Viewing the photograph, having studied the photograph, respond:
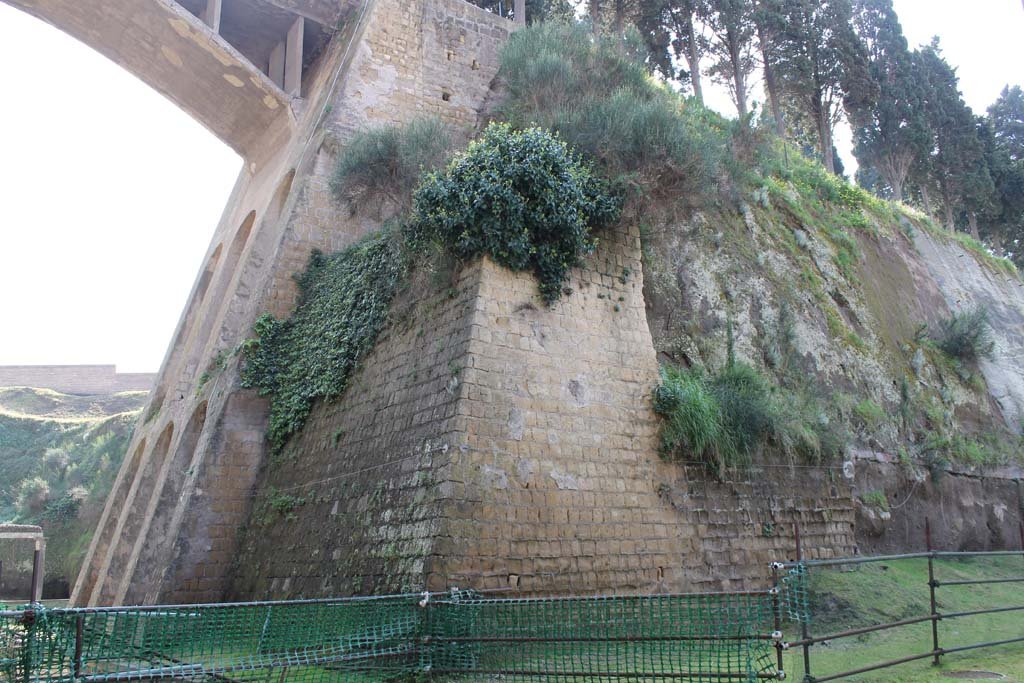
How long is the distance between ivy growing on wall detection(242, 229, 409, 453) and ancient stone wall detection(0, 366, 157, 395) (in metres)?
26.0

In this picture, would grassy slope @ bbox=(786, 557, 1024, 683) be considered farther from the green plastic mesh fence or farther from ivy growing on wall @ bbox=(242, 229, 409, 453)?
ivy growing on wall @ bbox=(242, 229, 409, 453)

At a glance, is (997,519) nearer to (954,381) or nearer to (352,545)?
(954,381)

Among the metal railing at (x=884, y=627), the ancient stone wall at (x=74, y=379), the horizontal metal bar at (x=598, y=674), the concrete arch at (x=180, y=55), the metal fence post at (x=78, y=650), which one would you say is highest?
the concrete arch at (x=180, y=55)

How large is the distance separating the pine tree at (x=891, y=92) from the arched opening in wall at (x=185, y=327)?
2027 centimetres

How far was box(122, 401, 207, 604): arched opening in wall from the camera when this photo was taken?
11.8 m

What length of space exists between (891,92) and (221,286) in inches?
842

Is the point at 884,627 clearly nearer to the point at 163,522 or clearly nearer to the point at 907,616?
the point at 907,616

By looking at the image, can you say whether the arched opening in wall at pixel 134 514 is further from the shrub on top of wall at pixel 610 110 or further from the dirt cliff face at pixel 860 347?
the dirt cliff face at pixel 860 347

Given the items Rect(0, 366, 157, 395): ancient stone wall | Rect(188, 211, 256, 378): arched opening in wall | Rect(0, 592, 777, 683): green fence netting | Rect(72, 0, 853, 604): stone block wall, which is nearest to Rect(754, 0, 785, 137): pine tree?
Rect(188, 211, 256, 378): arched opening in wall

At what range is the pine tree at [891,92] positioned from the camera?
86.1 ft

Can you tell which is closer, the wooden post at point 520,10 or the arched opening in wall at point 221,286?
the arched opening in wall at point 221,286

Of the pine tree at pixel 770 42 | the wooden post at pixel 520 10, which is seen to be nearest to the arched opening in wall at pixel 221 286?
the wooden post at pixel 520 10

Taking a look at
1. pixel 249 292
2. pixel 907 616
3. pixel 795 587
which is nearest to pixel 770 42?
pixel 249 292

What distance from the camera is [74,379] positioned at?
120 ft
